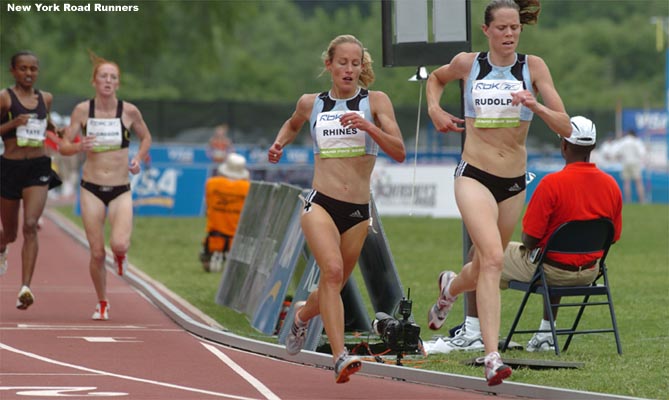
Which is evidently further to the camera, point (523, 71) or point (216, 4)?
point (216, 4)

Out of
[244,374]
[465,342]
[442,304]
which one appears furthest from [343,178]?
[465,342]

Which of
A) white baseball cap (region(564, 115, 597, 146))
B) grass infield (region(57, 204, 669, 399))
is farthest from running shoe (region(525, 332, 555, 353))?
white baseball cap (region(564, 115, 597, 146))

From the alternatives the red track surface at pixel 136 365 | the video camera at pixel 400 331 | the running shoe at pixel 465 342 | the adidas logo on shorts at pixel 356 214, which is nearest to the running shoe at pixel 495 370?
the red track surface at pixel 136 365

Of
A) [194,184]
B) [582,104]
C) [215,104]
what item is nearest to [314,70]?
[582,104]

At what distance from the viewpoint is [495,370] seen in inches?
364

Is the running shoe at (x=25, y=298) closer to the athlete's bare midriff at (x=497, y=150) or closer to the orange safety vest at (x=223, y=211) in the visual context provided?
the athlete's bare midriff at (x=497, y=150)

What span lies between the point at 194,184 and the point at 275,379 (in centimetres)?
2566

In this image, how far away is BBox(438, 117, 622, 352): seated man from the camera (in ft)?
37.8

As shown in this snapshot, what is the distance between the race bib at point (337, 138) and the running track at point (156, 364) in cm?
148

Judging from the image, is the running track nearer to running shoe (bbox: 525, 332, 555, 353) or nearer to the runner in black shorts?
the runner in black shorts

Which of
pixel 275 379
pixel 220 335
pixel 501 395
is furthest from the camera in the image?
pixel 220 335

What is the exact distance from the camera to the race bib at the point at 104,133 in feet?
48.1

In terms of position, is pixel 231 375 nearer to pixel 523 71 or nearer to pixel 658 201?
pixel 523 71

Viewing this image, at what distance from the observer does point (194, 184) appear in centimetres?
3609
